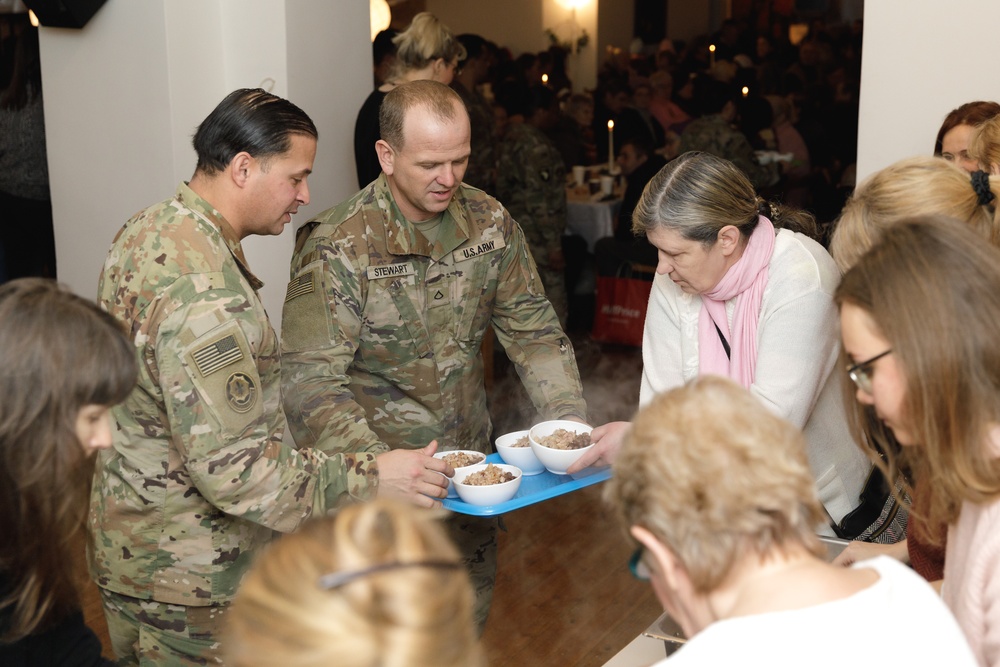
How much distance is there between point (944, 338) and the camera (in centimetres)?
130

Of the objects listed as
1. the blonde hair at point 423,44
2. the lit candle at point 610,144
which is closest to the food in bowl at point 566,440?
the blonde hair at point 423,44

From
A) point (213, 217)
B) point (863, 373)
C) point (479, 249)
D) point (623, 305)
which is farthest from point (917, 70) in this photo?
point (623, 305)

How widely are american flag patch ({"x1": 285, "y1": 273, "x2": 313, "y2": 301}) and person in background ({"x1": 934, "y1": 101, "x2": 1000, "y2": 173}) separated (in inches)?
65.2

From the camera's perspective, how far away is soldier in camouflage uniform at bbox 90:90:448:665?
1833 millimetres

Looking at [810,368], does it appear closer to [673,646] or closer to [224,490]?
[673,646]

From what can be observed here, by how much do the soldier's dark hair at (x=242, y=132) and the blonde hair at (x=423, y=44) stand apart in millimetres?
1864

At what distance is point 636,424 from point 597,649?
7.27ft

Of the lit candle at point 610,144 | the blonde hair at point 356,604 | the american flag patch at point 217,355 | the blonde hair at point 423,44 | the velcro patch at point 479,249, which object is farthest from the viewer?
the lit candle at point 610,144

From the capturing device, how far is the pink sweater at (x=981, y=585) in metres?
1.35

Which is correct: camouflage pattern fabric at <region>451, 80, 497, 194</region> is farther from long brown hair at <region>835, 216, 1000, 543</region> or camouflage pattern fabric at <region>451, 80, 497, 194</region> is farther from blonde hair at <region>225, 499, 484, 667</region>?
blonde hair at <region>225, 499, 484, 667</region>

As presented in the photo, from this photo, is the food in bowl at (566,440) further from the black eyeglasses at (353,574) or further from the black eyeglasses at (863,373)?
the black eyeglasses at (353,574)

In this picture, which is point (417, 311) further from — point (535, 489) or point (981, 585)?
point (981, 585)

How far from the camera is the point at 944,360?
1.30 meters

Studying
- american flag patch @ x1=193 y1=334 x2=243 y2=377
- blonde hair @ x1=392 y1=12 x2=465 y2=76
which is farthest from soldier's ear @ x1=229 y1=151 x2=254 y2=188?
blonde hair @ x1=392 y1=12 x2=465 y2=76
